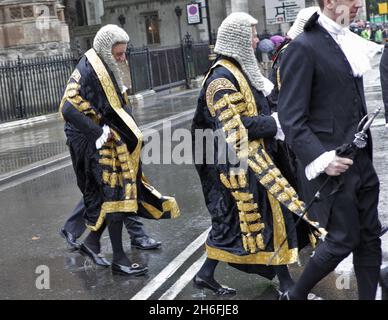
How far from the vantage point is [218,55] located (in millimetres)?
5352

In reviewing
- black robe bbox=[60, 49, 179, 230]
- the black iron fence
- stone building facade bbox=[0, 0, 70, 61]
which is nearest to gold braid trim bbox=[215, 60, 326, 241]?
black robe bbox=[60, 49, 179, 230]

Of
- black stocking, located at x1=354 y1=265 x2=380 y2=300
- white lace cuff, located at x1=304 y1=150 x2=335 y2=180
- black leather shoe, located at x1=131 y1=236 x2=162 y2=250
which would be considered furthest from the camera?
black leather shoe, located at x1=131 y1=236 x2=162 y2=250

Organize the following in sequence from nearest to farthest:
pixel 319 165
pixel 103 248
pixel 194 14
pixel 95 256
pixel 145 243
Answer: pixel 319 165 → pixel 95 256 → pixel 145 243 → pixel 103 248 → pixel 194 14

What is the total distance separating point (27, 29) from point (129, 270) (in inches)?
668

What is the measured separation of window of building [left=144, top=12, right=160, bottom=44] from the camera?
48550 millimetres

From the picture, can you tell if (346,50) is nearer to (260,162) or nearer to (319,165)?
(319,165)

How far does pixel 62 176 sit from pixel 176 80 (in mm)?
15600

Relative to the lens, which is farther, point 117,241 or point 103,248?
point 103,248

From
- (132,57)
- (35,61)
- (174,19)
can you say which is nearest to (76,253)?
(35,61)

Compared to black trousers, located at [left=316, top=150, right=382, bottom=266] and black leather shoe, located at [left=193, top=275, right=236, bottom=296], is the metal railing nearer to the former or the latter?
black leather shoe, located at [left=193, top=275, right=236, bottom=296]

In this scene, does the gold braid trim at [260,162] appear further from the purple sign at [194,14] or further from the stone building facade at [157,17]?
the stone building facade at [157,17]

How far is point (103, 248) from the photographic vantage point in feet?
23.2

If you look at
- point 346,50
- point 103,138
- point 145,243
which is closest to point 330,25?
point 346,50

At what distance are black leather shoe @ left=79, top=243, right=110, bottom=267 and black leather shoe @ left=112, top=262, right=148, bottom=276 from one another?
27cm
